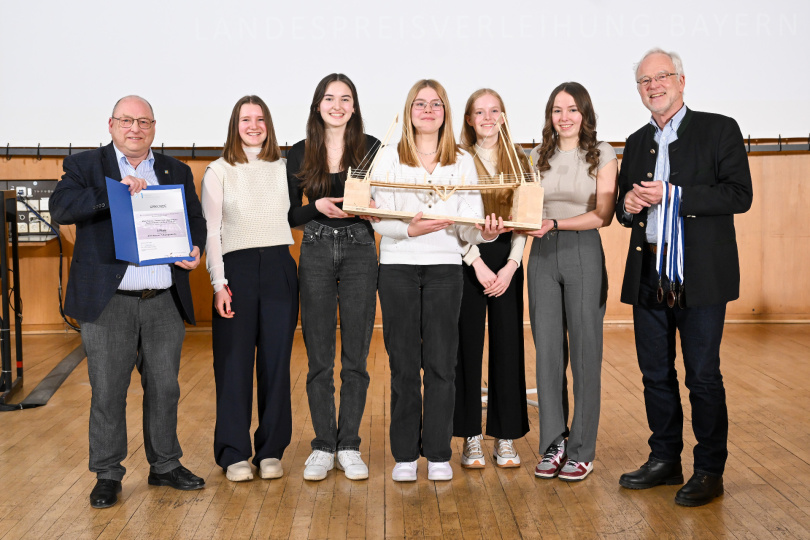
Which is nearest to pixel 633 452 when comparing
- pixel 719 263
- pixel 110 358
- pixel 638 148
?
pixel 719 263

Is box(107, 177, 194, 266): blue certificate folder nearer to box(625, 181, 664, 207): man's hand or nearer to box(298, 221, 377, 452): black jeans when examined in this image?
box(298, 221, 377, 452): black jeans

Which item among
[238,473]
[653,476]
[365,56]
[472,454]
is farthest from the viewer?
[365,56]

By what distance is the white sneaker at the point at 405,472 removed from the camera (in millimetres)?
2986

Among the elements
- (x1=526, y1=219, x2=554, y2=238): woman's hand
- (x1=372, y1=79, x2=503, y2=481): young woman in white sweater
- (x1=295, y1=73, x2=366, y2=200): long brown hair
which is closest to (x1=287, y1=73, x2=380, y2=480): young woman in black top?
(x1=295, y1=73, x2=366, y2=200): long brown hair

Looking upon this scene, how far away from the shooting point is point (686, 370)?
110 inches

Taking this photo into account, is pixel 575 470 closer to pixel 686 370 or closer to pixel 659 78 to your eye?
pixel 686 370

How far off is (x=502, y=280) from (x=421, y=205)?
→ 44 centimetres

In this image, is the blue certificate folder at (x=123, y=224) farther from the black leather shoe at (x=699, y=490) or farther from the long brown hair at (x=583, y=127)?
the black leather shoe at (x=699, y=490)

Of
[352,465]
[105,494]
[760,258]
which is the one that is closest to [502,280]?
[352,465]

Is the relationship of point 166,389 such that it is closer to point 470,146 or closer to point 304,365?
point 470,146

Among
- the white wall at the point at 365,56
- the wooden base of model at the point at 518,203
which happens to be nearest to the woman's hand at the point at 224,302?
the wooden base of model at the point at 518,203

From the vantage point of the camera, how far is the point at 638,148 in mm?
2936

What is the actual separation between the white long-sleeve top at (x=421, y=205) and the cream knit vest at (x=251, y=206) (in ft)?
1.28

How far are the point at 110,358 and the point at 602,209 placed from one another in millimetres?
1865
